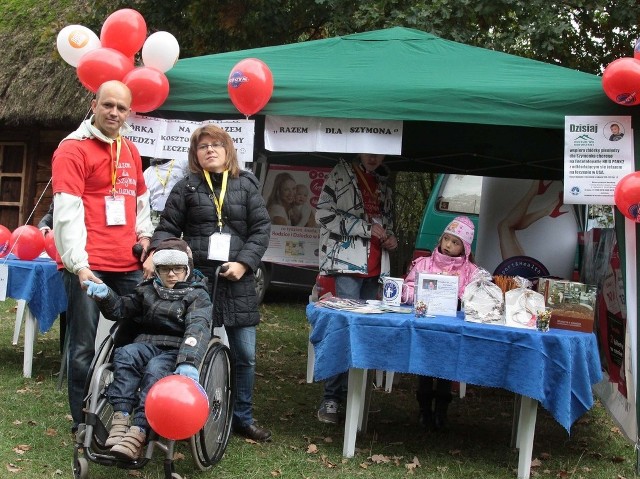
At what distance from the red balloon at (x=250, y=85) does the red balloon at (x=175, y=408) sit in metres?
1.93

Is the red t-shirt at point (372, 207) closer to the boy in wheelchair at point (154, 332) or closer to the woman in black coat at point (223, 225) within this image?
the woman in black coat at point (223, 225)

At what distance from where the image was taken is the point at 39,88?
41.0 feet

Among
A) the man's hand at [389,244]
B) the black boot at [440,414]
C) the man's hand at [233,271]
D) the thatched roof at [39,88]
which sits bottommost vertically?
the black boot at [440,414]

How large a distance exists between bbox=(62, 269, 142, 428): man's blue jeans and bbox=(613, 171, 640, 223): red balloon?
2.56 m

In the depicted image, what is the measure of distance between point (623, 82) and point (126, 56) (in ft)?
9.32

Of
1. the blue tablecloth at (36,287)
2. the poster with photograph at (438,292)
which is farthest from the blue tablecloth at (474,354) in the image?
the blue tablecloth at (36,287)

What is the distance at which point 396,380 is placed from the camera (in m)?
6.73

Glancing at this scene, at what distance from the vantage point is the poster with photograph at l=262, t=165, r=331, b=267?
7.03 metres

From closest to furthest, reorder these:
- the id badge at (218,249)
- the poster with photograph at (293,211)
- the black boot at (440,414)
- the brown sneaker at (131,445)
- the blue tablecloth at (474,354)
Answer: the brown sneaker at (131,445) < the blue tablecloth at (474,354) < the id badge at (218,249) < the black boot at (440,414) < the poster with photograph at (293,211)

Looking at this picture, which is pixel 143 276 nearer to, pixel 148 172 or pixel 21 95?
pixel 148 172

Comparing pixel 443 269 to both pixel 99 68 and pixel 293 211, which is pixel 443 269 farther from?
pixel 293 211

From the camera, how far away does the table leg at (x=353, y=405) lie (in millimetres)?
4449

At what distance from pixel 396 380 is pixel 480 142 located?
196 centimetres

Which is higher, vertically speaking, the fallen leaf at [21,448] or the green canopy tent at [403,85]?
the green canopy tent at [403,85]
